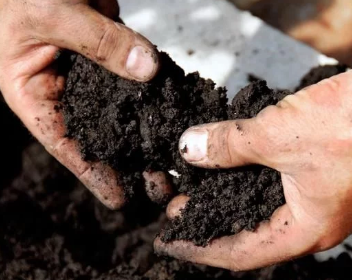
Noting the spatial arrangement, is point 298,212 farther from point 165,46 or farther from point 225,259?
point 165,46

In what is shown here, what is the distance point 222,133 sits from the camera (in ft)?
4.35

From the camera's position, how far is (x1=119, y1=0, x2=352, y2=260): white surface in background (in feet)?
7.64

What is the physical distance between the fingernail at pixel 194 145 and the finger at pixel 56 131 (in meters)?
0.29

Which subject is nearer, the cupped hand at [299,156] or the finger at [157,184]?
the cupped hand at [299,156]

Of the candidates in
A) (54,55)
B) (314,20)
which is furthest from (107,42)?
(314,20)

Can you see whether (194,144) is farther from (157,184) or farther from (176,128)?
(157,184)

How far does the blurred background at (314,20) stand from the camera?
2549 millimetres

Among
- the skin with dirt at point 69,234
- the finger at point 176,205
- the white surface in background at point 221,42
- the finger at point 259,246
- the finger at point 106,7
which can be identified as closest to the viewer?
the finger at point 259,246

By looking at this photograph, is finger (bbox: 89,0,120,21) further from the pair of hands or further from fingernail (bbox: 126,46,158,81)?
fingernail (bbox: 126,46,158,81)

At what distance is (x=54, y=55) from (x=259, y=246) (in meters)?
0.81

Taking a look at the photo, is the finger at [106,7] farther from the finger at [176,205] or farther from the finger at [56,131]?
the finger at [176,205]

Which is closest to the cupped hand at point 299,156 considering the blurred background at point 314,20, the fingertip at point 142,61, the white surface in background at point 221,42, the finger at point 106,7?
the fingertip at point 142,61

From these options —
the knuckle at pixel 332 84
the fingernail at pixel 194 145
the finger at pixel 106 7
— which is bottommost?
the fingernail at pixel 194 145

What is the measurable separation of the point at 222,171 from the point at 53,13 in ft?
2.09
